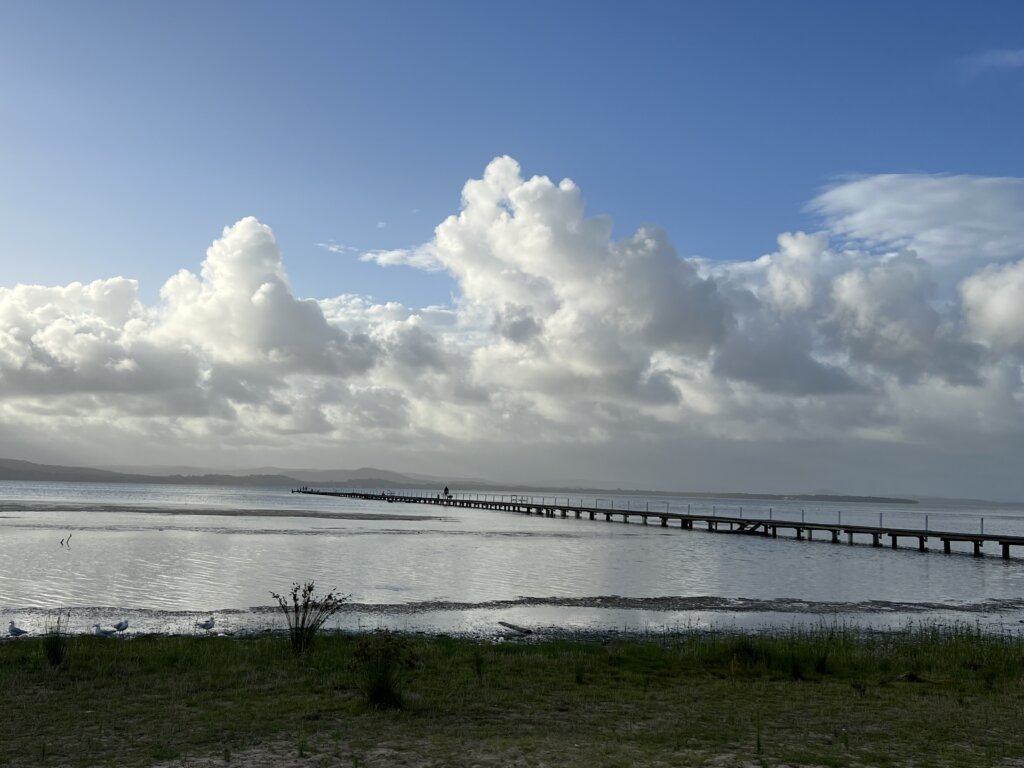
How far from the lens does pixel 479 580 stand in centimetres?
3309

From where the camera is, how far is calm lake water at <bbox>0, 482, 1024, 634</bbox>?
24.0 meters

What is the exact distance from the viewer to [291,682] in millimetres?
12742

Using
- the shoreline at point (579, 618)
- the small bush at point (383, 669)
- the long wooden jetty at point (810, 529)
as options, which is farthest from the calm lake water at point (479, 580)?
the small bush at point (383, 669)

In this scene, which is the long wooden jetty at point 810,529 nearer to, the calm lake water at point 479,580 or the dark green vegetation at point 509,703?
the calm lake water at point 479,580

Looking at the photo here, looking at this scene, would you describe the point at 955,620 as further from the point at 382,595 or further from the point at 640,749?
the point at 640,749

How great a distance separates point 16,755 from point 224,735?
6.68 feet

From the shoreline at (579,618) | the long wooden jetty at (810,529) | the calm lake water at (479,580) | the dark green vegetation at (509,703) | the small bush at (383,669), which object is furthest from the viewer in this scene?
the long wooden jetty at (810,529)

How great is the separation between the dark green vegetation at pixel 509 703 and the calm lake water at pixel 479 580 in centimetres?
647

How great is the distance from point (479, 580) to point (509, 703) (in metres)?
21.6

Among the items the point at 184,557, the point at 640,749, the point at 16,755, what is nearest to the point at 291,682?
the point at 16,755

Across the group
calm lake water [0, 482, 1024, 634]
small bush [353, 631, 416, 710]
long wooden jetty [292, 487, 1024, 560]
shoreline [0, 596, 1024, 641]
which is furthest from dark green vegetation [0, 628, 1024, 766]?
long wooden jetty [292, 487, 1024, 560]

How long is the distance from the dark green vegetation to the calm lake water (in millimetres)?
6474

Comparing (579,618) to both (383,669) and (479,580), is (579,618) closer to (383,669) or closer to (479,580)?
(479,580)

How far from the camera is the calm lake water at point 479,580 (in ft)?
78.8
